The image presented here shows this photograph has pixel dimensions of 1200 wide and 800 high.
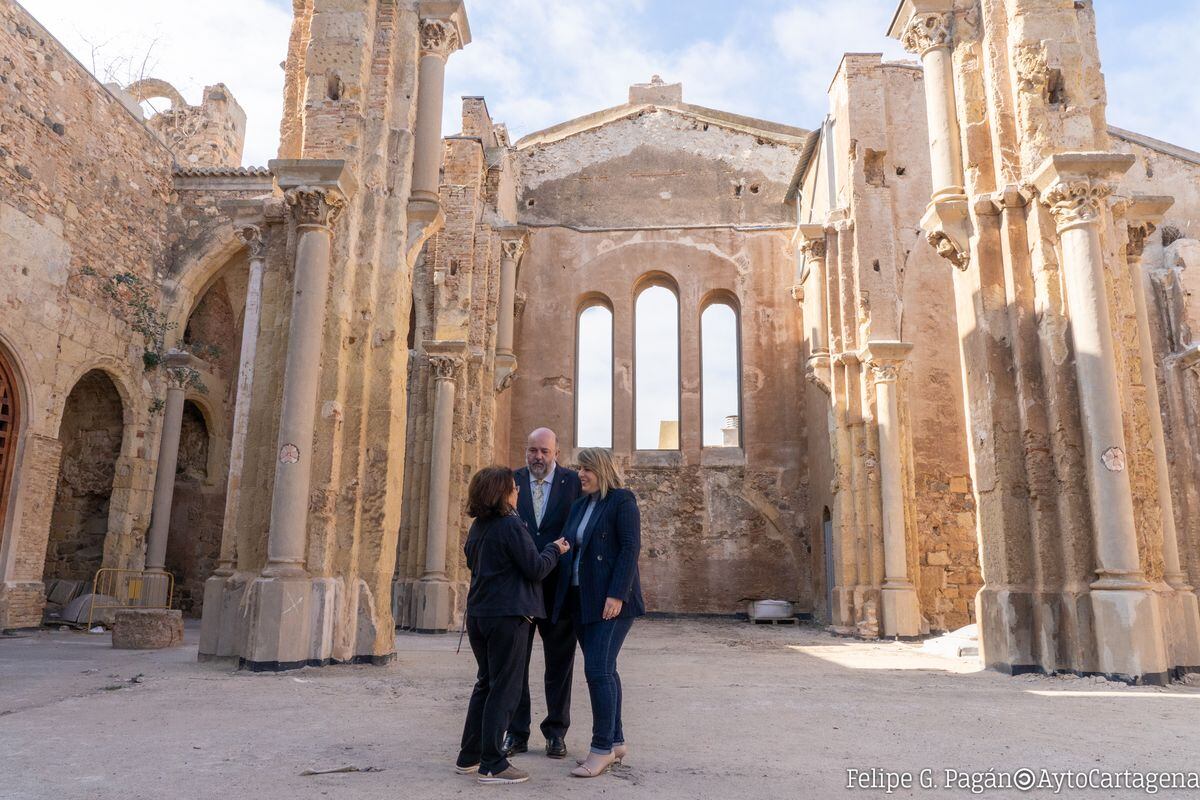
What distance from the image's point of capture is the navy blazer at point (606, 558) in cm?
384

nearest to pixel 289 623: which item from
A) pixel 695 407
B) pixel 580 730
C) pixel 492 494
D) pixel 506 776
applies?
pixel 580 730

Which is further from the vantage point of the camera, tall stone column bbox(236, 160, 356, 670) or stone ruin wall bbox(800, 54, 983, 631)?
stone ruin wall bbox(800, 54, 983, 631)

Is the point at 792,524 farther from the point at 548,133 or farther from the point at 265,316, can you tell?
the point at 265,316

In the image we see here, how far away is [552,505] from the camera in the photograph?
166 inches

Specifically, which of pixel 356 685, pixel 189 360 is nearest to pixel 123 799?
pixel 356 685

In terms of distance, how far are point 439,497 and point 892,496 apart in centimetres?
741

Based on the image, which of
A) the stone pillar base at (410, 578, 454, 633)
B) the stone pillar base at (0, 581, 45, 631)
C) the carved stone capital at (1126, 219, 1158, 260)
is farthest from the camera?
the stone pillar base at (410, 578, 454, 633)

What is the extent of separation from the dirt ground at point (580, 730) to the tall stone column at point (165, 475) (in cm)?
728

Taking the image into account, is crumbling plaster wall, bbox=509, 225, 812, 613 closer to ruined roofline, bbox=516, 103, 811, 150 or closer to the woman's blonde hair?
ruined roofline, bbox=516, 103, 811, 150

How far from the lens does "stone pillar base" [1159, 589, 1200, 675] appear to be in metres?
7.15

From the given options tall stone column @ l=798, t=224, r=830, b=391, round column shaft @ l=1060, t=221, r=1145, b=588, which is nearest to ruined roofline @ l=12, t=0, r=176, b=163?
tall stone column @ l=798, t=224, r=830, b=391

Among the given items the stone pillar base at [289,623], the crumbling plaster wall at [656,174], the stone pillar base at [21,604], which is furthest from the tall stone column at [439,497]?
the crumbling plaster wall at [656,174]

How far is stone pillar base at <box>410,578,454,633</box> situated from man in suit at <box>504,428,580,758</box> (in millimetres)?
9968

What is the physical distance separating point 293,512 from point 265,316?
6.87 ft
